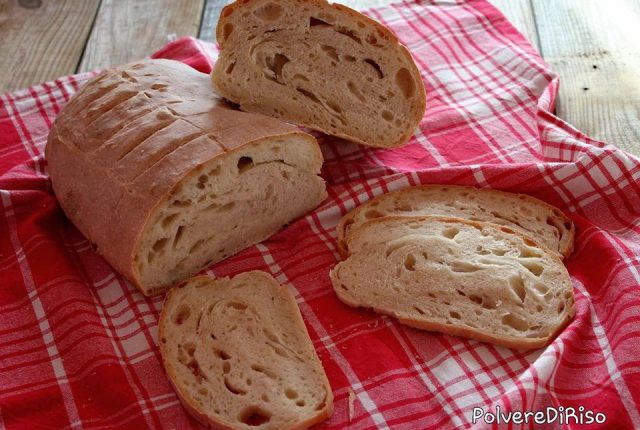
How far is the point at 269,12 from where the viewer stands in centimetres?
304

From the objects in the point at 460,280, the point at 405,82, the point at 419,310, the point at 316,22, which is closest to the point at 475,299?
the point at 460,280

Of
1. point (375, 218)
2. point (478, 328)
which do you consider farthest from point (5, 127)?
point (478, 328)

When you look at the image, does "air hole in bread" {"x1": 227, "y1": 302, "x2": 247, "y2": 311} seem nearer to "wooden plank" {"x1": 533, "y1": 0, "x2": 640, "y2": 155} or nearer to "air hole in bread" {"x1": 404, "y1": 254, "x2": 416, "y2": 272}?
"air hole in bread" {"x1": 404, "y1": 254, "x2": 416, "y2": 272}

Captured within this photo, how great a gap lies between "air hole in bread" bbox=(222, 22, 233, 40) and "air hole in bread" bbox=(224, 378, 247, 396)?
136 centimetres

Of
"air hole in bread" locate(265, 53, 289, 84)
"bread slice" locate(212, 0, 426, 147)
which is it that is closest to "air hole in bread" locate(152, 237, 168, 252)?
"bread slice" locate(212, 0, 426, 147)

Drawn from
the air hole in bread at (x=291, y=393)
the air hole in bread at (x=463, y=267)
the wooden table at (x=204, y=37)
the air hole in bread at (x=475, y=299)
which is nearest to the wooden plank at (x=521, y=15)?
the wooden table at (x=204, y=37)

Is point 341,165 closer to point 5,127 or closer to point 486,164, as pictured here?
point 486,164

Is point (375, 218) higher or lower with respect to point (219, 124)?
lower

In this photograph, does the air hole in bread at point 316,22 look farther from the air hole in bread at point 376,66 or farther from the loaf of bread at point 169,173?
the loaf of bread at point 169,173

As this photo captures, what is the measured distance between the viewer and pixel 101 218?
281 centimetres

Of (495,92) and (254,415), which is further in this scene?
(495,92)

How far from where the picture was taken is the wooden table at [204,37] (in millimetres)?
3828

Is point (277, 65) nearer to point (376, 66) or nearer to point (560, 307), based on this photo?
point (376, 66)

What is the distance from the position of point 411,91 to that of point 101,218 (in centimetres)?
126
